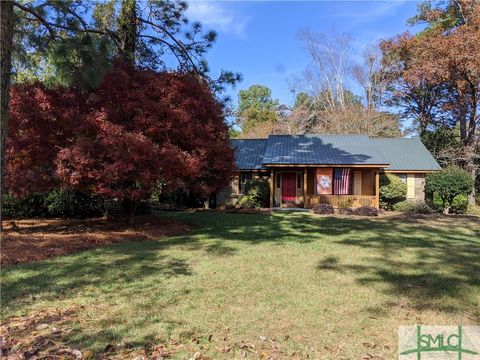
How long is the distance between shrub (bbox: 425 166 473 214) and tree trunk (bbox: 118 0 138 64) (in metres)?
16.0

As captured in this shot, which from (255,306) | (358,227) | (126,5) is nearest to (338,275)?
(255,306)

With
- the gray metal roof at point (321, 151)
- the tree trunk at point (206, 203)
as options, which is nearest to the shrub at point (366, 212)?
the gray metal roof at point (321, 151)

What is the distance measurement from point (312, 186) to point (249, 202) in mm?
4670

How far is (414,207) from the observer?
67.8 feet

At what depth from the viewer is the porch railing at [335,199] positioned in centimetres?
2212

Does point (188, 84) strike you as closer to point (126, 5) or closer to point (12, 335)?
point (126, 5)

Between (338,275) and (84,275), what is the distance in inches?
159

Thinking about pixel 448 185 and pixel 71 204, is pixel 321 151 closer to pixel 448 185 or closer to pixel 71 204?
→ pixel 448 185

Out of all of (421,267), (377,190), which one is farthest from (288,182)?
(421,267)

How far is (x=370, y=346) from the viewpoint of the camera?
13.1 feet

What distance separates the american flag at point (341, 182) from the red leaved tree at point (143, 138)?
1299cm

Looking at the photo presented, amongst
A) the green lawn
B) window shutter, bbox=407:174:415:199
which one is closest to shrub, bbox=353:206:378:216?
window shutter, bbox=407:174:415:199

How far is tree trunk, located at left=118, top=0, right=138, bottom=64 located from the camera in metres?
12.8

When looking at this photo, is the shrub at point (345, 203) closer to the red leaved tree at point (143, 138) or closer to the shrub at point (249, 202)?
the shrub at point (249, 202)
